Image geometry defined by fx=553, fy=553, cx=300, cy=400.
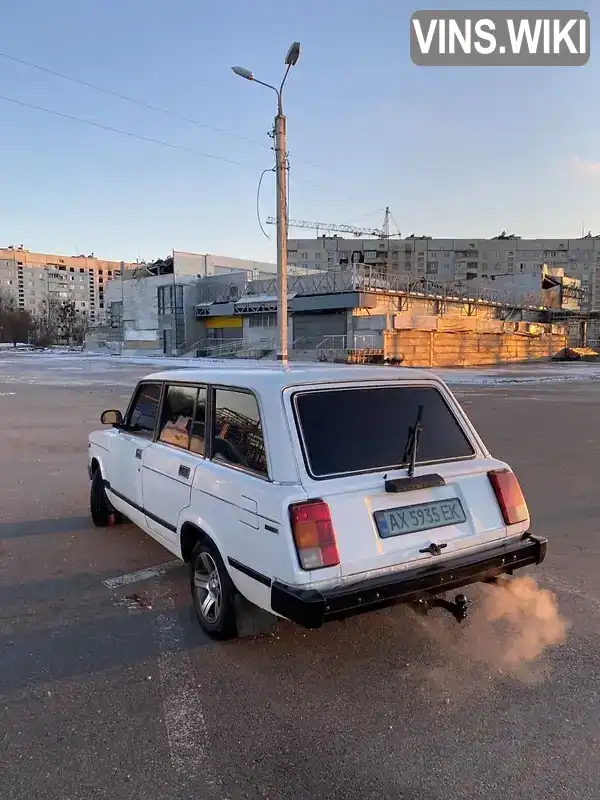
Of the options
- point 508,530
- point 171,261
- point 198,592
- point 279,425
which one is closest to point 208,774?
point 198,592

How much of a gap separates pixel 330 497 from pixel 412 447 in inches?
27.1

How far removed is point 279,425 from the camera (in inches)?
116

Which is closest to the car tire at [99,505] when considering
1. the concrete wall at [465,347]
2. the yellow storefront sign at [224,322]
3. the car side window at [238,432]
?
the car side window at [238,432]

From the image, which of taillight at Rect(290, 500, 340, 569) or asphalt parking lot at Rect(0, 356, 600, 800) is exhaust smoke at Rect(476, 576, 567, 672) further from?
taillight at Rect(290, 500, 340, 569)

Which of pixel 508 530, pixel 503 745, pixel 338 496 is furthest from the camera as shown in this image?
pixel 508 530

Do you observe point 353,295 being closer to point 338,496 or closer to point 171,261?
point 171,261

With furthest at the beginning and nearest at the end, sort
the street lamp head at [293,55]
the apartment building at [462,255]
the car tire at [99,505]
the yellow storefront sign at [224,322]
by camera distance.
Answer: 1. the apartment building at [462,255]
2. the yellow storefront sign at [224,322]
3. the street lamp head at [293,55]
4. the car tire at [99,505]

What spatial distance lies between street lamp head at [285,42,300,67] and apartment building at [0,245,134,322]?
13350cm

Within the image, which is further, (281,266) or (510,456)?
(281,266)

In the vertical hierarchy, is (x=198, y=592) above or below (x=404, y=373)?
below

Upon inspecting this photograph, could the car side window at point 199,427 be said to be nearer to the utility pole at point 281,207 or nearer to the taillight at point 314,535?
the taillight at point 314,535

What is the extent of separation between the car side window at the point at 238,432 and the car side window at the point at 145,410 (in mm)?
995

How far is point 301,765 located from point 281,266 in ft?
54.6

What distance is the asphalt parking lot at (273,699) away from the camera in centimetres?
224
